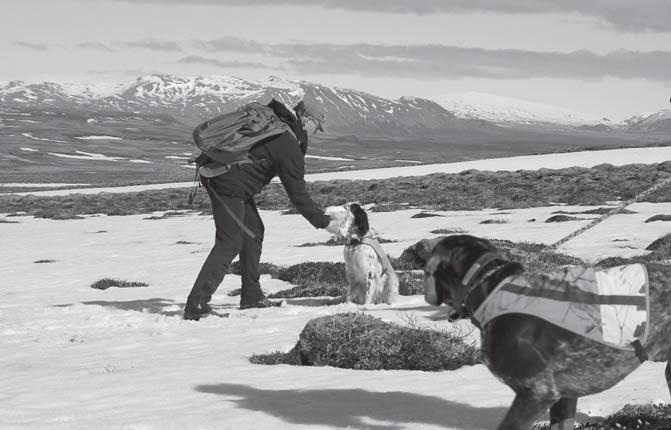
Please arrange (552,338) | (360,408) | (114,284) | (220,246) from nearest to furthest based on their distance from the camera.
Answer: (552,338) → (360,408) → (220,246) → (114,284)

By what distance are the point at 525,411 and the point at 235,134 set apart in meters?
6.42

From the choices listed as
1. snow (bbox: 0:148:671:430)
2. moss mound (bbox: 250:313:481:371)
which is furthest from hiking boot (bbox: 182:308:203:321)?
moss mound (bbox: 250:313:481:371)

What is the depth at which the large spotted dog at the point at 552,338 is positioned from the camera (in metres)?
4.36

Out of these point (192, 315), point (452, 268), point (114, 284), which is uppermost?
point (452, 268)

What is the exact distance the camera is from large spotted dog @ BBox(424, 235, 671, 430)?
436 centimetres

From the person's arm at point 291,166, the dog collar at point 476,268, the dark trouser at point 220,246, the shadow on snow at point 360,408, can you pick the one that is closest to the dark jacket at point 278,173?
the person's arm at point 291,166

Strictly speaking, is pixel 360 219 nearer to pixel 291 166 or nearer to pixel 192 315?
pixel 291 166

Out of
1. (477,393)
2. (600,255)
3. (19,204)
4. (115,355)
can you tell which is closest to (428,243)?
(477,393)

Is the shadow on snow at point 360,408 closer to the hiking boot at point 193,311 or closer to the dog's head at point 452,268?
the dog's head at point 452,268

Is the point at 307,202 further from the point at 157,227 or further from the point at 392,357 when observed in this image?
the point at 157,227

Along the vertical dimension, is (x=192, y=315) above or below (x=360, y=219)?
below

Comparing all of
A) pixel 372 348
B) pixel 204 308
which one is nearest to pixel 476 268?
pixel 372 348

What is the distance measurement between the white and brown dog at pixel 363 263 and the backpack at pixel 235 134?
1.50 m

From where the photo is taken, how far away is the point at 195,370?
25.1ft
